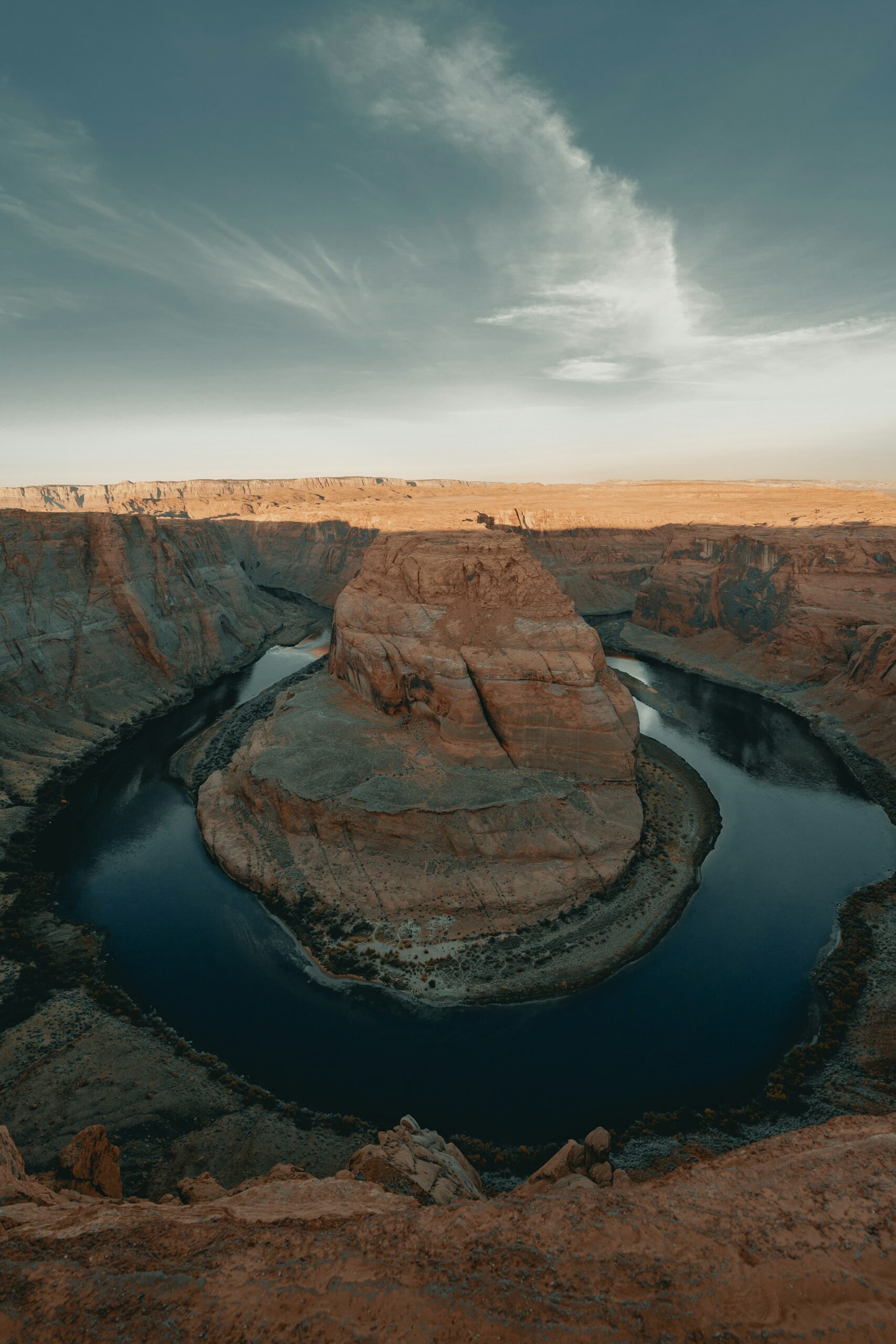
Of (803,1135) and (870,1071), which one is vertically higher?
(803,1135)

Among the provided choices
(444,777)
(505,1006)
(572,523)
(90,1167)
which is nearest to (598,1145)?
(505,1006)

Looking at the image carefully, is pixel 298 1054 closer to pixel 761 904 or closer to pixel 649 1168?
pixel 649 1168

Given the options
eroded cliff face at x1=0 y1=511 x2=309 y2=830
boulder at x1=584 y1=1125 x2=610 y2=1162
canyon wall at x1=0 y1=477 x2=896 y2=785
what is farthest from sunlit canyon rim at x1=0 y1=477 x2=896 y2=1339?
canyon wall at x1=0 y1=477 x2=896 y2=785

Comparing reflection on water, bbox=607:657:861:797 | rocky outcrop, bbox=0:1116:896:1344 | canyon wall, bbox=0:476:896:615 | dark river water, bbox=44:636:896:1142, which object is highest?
canyon wall, bbox=0:476:896:615

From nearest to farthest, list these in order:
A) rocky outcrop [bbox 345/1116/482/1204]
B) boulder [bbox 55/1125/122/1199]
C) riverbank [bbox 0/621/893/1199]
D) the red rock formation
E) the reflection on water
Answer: rocky outcrop [bbox 345/1116/482/1204] < boulder [bbox 55/1125/122/1199] < riverbank [bbox 0/621/893/1199] < the red rock formation < the reflection on water

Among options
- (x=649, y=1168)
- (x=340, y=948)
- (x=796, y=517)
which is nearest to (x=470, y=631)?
(x=340, y=948)

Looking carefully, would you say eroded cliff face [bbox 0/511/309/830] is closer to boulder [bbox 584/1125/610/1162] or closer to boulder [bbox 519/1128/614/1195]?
boulder [bbox 519/1128/614/1195]
